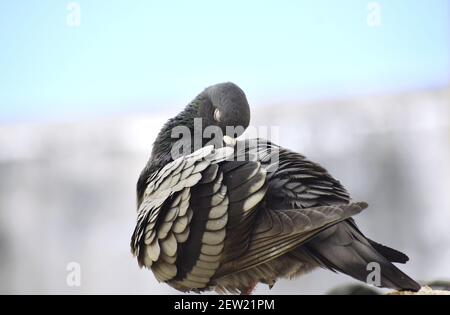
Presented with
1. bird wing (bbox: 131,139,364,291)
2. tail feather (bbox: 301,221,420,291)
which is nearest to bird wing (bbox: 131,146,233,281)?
bird wing (bbox: 131,139,364,291)

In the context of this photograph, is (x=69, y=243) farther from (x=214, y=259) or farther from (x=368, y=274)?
(x=368, y=274)

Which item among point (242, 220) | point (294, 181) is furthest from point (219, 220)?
point (294, 181)

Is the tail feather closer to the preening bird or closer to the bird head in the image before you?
the preening bird

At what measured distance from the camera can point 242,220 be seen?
108cm

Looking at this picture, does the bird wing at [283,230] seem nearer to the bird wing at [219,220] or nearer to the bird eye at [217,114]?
the bird wing at [219,220]

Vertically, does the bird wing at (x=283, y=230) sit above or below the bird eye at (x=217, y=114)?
below

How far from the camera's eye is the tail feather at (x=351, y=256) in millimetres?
1048

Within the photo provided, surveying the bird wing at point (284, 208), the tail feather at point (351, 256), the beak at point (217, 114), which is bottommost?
the tail feather at point (351, 256)

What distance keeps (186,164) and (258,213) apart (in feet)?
0.66

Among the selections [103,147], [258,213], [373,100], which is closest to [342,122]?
[373,100]

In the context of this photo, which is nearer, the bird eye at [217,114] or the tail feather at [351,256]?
the tail feather at [351,256]

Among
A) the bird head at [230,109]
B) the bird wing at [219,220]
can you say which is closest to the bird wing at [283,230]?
the bird wing at [219,220]

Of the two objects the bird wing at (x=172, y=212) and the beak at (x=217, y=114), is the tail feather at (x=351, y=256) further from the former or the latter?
the beak at (x=217, y=114)
